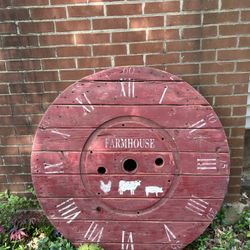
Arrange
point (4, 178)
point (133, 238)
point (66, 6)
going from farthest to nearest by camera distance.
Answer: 1. point (4, 178)
2. point (133, 238)
3. point (66, 6)

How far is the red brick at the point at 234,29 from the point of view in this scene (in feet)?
8.93

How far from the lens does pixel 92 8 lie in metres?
2.69

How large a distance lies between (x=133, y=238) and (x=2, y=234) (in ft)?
3.35

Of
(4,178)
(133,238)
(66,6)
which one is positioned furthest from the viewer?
(4,178)

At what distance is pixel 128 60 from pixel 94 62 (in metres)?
0.24

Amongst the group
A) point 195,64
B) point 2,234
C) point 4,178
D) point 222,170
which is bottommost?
point 2,234

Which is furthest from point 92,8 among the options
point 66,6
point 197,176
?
point 197,176

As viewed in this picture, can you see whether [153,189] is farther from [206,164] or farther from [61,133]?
[61,133]

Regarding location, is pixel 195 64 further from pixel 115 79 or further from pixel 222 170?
pixel 222 170

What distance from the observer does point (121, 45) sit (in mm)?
2783

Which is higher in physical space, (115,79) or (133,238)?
(115,79)

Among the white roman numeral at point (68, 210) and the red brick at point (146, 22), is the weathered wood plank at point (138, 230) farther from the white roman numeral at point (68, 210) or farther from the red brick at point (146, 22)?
the red brick at point (146, 22)

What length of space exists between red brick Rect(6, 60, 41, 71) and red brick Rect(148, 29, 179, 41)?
2.74 ft

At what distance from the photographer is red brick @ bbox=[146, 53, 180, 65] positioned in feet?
9.21
